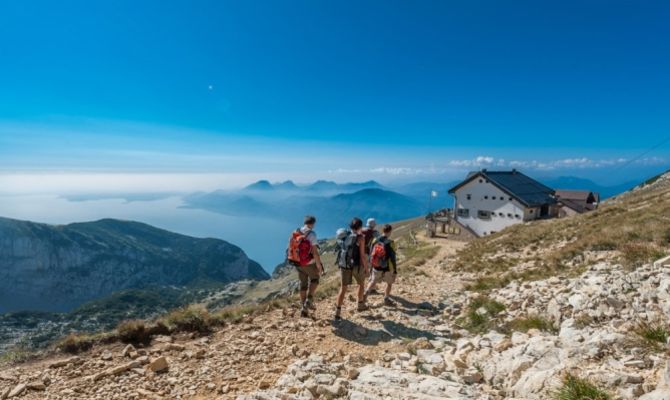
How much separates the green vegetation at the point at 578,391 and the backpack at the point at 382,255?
6.59m

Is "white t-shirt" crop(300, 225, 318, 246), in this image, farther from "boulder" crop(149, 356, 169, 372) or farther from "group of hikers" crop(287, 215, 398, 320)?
"boulder" crop(149, 356, 169, 372)

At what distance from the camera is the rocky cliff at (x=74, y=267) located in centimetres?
15268

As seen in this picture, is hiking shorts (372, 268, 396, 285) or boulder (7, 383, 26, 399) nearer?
boulder (7, 383, 26, 399)

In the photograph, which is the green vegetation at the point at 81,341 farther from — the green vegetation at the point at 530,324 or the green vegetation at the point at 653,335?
the green vegetation at the point at 653,335

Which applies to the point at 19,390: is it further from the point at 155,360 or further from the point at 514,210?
the point at 514,210

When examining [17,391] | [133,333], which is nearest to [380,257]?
[133,333]

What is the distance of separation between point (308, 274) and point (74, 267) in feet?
641

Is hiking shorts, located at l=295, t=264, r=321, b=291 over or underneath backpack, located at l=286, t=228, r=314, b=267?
underneath

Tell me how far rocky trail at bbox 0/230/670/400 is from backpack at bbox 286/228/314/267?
1537 millimetres

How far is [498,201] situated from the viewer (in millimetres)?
46219

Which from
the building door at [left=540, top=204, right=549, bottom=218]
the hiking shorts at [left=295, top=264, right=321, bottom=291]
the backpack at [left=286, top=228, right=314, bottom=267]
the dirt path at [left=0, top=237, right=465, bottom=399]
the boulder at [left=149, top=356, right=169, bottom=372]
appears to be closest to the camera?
the dirt path at [left=0, top=237, right=465, bottom=399]

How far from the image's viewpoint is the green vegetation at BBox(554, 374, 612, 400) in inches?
149

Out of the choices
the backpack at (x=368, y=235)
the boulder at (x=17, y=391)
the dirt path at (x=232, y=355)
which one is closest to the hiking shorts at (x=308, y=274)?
the dirt path at (x=232, y=355)

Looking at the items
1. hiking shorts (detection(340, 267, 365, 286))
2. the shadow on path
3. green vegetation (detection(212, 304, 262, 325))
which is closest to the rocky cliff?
green vegetation (detection(212, 304, 262, 325))
